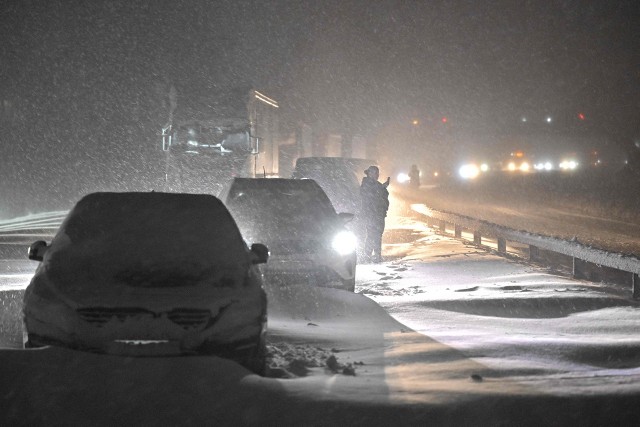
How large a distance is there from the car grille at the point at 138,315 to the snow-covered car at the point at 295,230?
4.60 metres

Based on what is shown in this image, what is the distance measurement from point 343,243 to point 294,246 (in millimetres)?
783

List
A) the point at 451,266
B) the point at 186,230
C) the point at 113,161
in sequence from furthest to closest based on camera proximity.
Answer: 1. the point at 113,161
2. the point at 451,266
3. the point at 186,230

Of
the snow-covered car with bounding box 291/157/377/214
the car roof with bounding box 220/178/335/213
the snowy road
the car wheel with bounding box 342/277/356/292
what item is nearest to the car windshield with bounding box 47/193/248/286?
the car wheel with bounding box 342/277/356/292

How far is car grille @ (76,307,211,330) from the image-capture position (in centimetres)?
580

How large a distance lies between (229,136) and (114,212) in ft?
59.5

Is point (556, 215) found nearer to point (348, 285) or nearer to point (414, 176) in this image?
point (414, 176)

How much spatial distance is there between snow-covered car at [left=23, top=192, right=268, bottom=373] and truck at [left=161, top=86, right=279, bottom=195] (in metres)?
17.8

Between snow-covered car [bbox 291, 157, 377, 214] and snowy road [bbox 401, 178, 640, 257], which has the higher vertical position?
snow-covered car [bbox 291, 157, 377, 214]

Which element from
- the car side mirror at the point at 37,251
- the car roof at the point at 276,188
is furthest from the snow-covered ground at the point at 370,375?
the car roof at the point at 276,188

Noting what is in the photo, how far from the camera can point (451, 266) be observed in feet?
51.7

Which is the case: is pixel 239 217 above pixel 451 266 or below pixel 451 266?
above

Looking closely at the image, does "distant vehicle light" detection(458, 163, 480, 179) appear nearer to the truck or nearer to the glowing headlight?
the glowing headlight

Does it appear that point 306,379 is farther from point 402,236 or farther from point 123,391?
point 402,236

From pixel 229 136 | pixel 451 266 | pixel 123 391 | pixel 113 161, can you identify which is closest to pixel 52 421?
pixel 123 391
